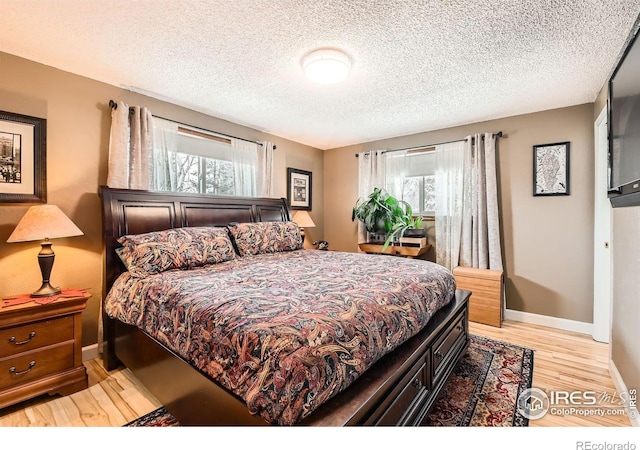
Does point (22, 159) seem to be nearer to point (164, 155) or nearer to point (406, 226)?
point (164, 155)

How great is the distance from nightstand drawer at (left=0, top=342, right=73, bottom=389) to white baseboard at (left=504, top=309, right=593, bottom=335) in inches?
168

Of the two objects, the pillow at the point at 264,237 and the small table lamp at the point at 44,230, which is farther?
the pillow at the point at 264,237

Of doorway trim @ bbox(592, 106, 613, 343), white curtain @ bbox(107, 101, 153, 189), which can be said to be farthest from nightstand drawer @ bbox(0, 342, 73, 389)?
doorway trim @ bbox(592, 106, 613, 343)

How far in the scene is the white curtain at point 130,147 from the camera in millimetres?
2566

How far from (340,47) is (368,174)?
2.64 meters

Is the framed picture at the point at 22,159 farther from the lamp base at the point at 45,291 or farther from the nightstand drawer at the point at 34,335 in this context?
the nightstand drawer at the point at 34,335

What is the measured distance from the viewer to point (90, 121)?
2.52m

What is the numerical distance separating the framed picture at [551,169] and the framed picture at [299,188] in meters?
3.05

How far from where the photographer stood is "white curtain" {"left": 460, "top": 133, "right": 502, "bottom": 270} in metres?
3.45

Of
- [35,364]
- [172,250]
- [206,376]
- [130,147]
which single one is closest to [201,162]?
[130,147]

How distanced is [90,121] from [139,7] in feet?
4.38

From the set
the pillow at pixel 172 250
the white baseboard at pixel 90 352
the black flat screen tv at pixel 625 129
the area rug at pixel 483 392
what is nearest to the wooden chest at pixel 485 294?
the area rug at pixel 483 392

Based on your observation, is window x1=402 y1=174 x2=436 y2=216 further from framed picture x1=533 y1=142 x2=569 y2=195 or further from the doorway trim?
the doorway trim
